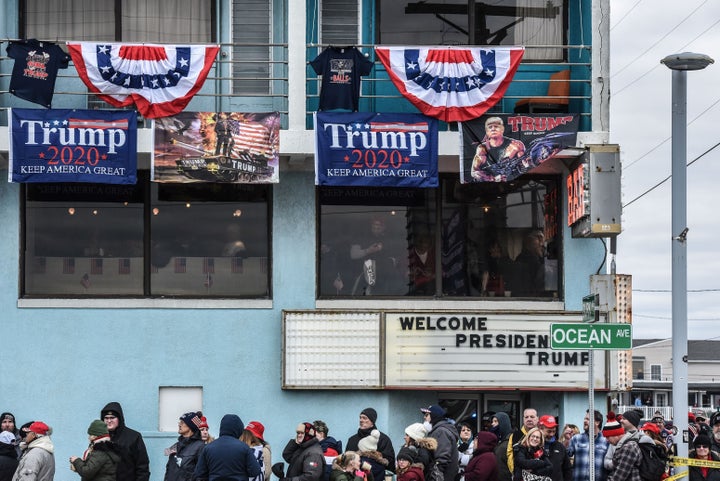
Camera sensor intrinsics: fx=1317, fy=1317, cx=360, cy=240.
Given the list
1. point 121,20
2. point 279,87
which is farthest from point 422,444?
point 121,20

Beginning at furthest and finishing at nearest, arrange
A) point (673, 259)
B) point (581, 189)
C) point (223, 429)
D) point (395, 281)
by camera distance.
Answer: point (395, 281), point (581, 189), point (673, 259), point (223, 429)

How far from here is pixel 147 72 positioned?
19.2 meters

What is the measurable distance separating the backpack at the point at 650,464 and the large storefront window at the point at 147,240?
676 cm

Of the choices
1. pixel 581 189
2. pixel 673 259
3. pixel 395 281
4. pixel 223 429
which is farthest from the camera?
pixel 395 281

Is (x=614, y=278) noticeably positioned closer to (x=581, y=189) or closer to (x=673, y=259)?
(x=581, y=189)

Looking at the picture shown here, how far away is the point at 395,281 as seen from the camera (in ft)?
66.9

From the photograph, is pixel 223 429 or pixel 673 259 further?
pixel 673 259

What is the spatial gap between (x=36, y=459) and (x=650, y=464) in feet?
23.5

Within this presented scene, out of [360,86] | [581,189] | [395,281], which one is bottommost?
[395,281]

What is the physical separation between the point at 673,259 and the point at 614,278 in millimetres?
3937

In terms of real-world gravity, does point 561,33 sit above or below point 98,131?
above

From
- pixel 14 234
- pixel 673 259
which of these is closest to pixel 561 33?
pixel 673 259

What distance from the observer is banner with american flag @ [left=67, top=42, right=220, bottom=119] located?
19.1 metres

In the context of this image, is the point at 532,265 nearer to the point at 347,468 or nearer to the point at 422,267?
the point at 422,267
